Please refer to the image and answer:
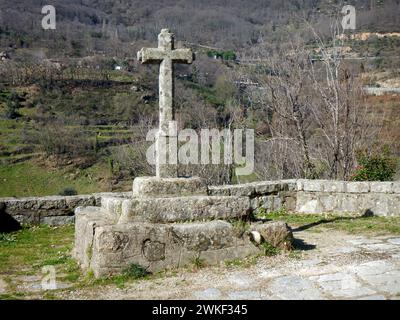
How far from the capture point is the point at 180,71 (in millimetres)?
44750

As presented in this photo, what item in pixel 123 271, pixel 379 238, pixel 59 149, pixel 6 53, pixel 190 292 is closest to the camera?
pixel 190 292

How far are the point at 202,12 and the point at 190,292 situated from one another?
83.0 metres

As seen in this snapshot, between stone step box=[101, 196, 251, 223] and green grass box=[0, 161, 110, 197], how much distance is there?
86.0ft

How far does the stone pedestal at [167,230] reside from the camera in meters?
5.07

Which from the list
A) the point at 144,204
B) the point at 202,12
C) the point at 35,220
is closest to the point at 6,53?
the point at 202,12

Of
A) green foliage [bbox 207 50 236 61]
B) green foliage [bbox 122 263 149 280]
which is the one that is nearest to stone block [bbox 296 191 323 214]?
green foliage [bbox 122 263 149 280]

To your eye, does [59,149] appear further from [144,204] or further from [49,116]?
[144,204]

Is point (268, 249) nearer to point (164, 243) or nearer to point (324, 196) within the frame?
point (164, 243)

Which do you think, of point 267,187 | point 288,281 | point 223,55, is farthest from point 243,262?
point 223,55

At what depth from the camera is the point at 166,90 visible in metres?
6.17

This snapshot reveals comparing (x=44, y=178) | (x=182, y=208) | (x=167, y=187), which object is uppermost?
(x=167, y=187)

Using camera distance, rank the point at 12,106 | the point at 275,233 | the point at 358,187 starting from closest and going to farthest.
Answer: the point at 275,233 → the point at 358,187 → the point at 12,106

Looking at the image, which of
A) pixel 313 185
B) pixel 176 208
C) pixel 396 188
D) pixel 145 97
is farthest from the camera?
pixel 145 97

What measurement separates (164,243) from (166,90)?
1.99 m
